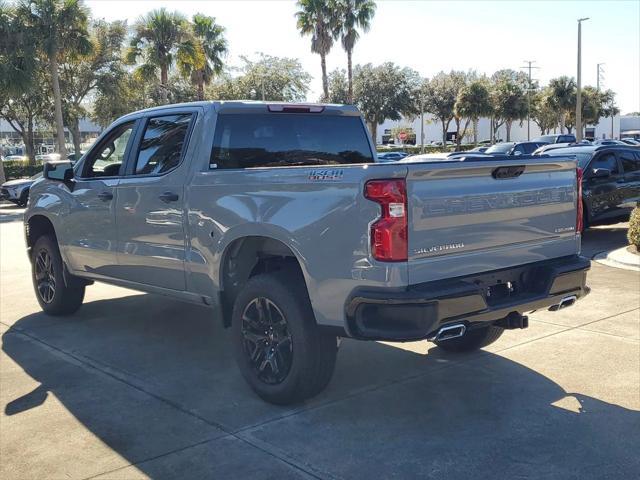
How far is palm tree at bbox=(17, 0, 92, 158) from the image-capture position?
2977 cm

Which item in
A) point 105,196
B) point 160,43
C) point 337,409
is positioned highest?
point 160,43

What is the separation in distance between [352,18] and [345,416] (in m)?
41.5

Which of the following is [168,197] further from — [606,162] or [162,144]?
[606,162]

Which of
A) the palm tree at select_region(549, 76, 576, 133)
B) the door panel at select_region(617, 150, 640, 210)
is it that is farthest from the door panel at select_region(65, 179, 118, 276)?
the palm tree at select_region(549, 76, 576, 133)

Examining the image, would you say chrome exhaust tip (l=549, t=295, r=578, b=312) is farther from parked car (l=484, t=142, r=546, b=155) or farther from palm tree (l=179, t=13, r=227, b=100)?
palm tree (l=179, t=13, r=227, b=100)

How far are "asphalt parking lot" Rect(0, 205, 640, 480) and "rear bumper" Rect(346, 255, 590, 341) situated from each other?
2.22 feet

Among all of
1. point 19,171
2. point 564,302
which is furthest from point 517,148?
point 19,171

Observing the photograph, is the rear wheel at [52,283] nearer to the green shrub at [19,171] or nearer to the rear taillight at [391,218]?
the rear taillight at [391,218]

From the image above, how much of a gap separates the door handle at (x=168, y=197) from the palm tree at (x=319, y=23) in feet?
129

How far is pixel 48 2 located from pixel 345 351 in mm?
29169

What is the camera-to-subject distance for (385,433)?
4203mm

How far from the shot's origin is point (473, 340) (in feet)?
18.9

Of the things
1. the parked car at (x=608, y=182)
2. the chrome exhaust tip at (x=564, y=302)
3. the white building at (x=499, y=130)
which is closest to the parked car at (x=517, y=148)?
the parked car at (x=608, y=182)

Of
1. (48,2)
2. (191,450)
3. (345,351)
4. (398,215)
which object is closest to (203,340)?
(345,351)
